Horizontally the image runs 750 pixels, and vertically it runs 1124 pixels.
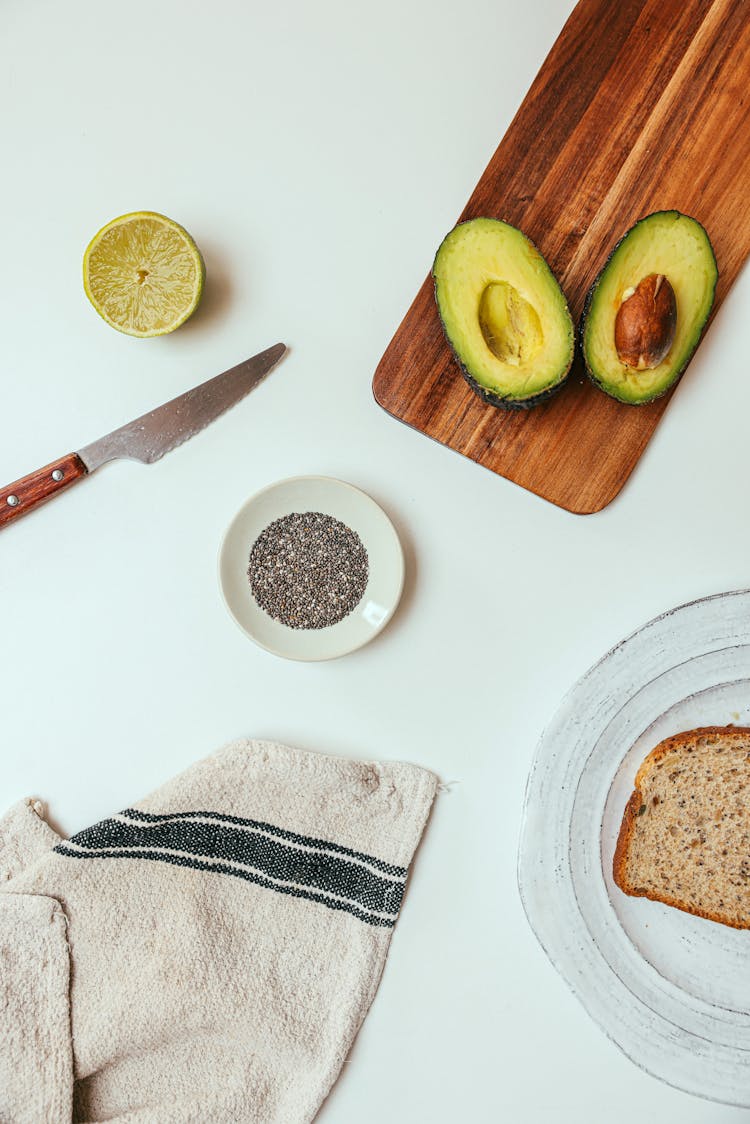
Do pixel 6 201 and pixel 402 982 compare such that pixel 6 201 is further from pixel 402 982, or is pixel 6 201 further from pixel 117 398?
pixel 402 982

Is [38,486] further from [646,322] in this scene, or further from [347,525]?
[646,322]

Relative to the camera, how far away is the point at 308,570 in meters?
1.13

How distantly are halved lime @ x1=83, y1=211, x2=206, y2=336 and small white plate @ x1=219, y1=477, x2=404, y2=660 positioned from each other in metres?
0.26

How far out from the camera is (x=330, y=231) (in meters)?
1.13

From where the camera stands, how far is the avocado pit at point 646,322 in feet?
3.13

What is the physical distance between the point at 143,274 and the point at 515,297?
0.48 metres

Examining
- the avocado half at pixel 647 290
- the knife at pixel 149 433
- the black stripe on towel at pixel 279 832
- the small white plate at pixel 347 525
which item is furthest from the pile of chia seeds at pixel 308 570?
the avocado half at pixel 647 290

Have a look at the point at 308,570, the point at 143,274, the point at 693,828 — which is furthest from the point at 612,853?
the point at 143,274

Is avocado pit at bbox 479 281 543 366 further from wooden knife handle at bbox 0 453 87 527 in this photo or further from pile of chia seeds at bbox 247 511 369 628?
wooden knife handle at bbox 0 453 87 527

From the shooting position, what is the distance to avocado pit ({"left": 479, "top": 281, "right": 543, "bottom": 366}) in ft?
3.28

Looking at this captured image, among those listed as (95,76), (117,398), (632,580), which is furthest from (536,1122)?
(95,76)

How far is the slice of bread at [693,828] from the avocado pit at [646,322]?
0.49m

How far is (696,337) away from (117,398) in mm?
751

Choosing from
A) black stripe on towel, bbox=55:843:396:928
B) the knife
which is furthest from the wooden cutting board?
black stripe on towel, bbox=55:843:396:928
